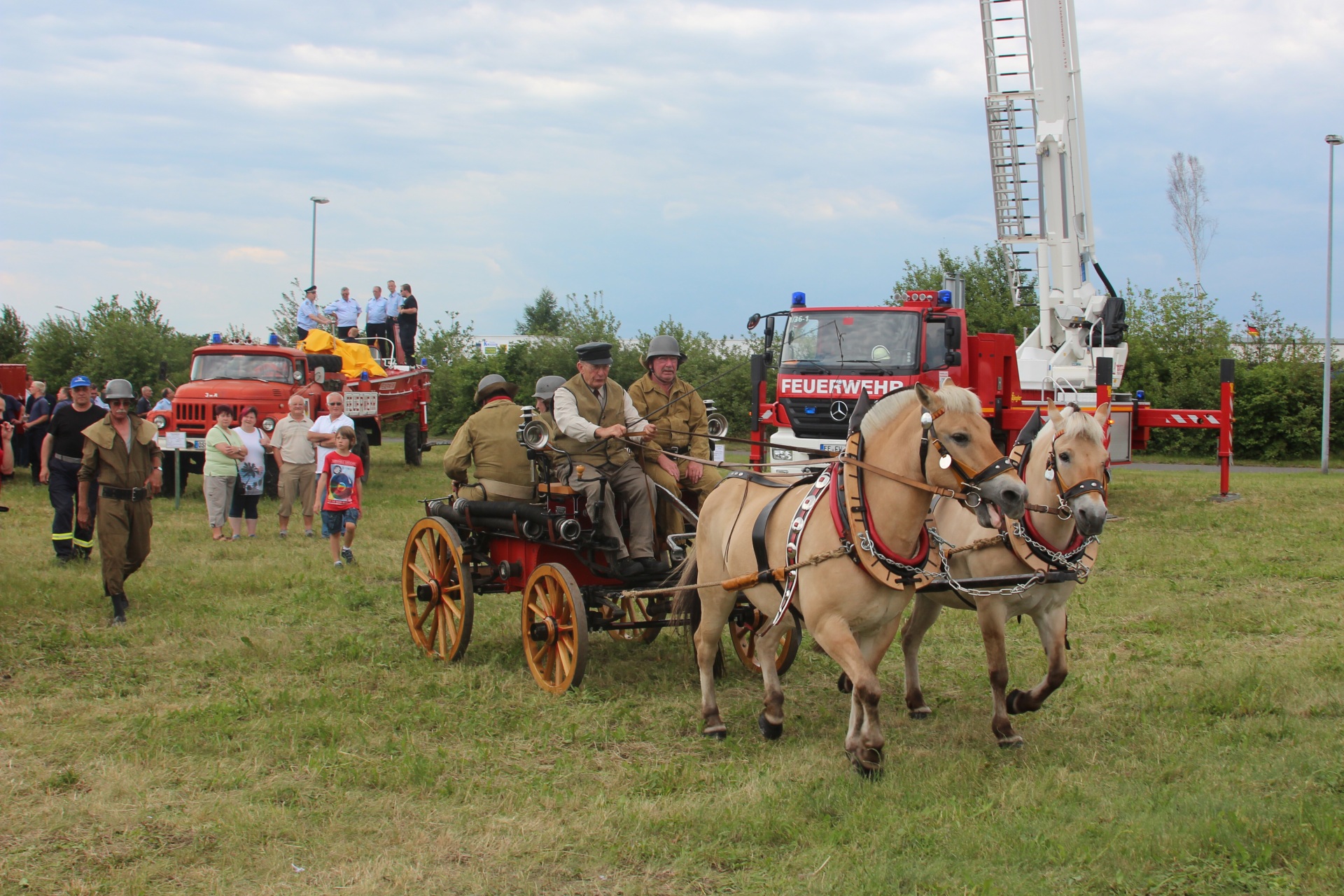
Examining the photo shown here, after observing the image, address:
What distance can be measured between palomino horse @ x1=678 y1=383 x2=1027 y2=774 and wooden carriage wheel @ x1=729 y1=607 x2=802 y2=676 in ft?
3.56

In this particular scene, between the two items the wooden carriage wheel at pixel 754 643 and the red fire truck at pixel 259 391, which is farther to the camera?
the red fire truck at pixel 259 391

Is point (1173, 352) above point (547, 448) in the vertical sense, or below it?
above

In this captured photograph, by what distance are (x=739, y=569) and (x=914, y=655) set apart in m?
1.25

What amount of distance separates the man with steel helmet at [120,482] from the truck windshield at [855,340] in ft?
25.9

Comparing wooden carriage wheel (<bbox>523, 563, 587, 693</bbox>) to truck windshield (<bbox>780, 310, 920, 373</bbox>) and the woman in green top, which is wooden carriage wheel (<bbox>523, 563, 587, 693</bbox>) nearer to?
the woman in green top

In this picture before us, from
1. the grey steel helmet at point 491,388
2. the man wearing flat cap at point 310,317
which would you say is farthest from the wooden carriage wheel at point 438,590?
the man wearing flat cap at point 310,317

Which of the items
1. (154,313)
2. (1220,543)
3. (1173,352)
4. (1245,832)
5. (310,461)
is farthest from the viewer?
(154,313)

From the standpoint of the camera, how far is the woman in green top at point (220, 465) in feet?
42.3

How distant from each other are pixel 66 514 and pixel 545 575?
22.3ft

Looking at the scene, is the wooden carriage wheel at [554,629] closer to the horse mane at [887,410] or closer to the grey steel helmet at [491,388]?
the grey steel helmet at [491,388]

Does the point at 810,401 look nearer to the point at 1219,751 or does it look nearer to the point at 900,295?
the point at 1219,751

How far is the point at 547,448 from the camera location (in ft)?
22.5

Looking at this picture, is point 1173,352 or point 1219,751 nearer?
point 1219,751

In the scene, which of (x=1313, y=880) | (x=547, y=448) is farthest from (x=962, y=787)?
(x=547, y=448)
